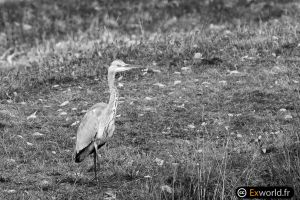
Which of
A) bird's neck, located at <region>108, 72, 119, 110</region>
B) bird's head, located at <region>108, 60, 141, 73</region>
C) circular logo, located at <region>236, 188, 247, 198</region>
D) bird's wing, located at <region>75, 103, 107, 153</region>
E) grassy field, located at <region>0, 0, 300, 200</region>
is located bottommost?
grassy field, located at <region>0, 0, 300, 200</region>

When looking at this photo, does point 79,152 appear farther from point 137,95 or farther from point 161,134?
point 137,95

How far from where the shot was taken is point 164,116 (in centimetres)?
1156

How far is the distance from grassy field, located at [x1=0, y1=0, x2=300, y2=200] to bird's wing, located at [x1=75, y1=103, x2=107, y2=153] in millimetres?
464

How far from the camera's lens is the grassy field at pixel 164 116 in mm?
8609

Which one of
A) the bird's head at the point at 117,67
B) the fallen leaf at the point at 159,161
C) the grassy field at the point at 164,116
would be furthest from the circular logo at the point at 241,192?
the bird's head at the point at 117,67

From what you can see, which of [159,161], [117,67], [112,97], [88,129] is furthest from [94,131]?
[117,67]

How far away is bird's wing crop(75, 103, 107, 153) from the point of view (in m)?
9.15

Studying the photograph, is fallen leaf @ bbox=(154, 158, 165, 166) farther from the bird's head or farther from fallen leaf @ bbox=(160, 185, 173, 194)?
the bird's head

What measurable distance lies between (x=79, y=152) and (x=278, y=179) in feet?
9.08

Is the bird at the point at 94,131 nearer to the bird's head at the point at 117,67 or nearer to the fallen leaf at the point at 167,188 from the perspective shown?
the bird's head at the point at 117,67

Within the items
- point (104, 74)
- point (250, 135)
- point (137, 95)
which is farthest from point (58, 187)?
point (104, 74)

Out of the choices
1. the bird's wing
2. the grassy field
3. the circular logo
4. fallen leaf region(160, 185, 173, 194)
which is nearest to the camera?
the circular logo

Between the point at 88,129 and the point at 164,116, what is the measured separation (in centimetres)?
256

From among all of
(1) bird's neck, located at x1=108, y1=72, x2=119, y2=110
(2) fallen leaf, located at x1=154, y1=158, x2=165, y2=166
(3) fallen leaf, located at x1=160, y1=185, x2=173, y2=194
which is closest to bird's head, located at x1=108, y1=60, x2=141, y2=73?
(1) bird's neck, located at x1=108, y1=72, x2=119, y2=110
